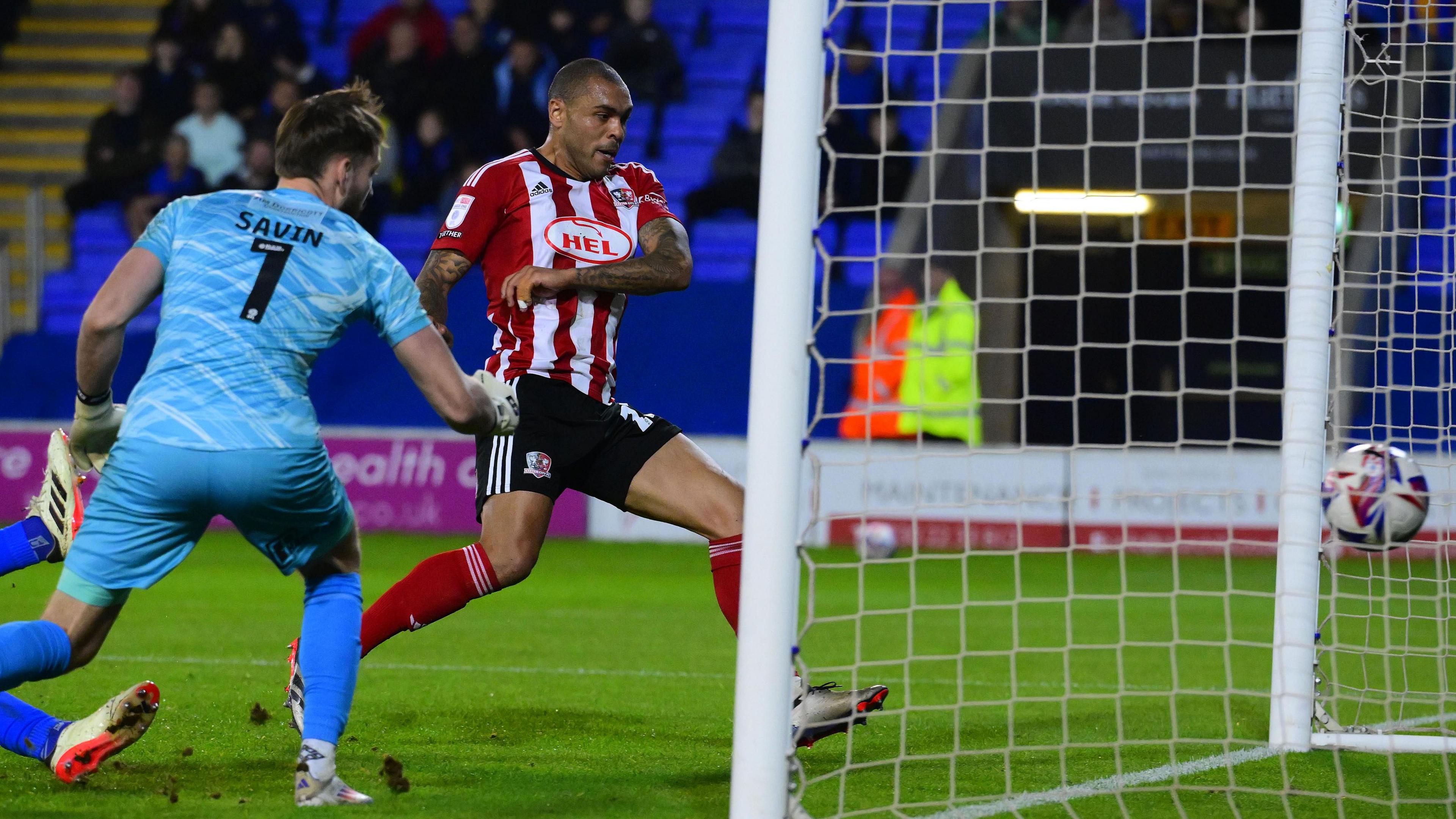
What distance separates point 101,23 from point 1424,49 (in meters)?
16.7

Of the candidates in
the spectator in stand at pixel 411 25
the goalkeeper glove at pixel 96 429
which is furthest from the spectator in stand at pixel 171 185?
the goalkeeper glove at pixel 96 429

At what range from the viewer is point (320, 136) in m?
3.31

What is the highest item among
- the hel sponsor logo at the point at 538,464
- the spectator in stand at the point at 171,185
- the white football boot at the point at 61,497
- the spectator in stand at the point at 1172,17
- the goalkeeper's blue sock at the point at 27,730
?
the spectator in stand at the point at 1172,17

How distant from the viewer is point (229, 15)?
1638 cm

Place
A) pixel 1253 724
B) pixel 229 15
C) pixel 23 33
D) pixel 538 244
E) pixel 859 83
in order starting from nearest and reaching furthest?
pixel 538 244 → pixel 1253 724 → pixel 859 83 → pixel 229 15 → pixel 23 33

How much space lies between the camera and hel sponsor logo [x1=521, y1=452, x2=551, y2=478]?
4316 mm

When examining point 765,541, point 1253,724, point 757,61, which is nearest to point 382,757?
point 765,541

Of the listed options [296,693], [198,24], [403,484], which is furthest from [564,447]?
[198,24]

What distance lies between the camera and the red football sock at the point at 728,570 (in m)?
4.31

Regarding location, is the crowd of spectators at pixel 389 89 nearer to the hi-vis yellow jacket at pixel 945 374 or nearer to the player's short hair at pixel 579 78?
the hi-vis yellow jacket at pixel 945 374

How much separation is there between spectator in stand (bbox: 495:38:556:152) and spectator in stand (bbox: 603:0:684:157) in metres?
0.75

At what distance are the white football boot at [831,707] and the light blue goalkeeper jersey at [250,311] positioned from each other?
1371 millimetres

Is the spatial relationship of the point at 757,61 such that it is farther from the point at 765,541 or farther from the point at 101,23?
the point at 765,541

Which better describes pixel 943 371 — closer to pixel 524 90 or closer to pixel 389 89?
pixel 524 90
